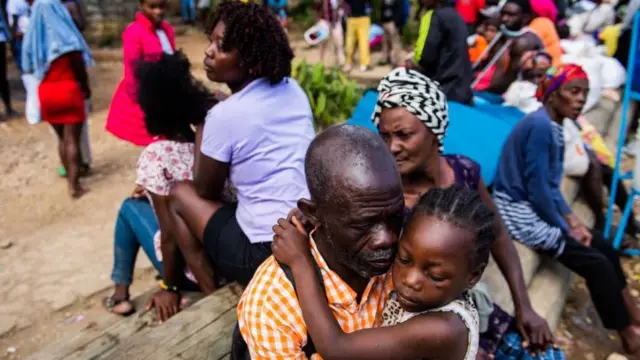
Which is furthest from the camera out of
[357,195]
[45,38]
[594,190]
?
[45,38]

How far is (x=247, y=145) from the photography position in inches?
90.4

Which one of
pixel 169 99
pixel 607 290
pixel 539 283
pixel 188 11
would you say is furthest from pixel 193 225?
pixel 188 11

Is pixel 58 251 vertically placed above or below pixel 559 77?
below

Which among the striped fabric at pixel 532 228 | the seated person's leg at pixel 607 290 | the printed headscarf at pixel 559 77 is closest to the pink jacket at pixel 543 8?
the printed headscarf at pixel 559 77

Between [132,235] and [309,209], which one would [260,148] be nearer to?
[309,209]

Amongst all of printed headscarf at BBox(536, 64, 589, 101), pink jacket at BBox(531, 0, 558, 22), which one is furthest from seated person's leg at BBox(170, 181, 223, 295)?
pink jacket at BBox(531, 0, 558, 22)

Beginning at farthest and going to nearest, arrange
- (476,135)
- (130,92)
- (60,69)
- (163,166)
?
1. (60,69)
2. (476,135)
3. (130,92)
4. (163,166)

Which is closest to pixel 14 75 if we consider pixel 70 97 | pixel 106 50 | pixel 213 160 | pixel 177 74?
pixel 106 50

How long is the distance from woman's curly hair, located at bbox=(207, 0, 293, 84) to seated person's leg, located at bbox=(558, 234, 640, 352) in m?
2.09

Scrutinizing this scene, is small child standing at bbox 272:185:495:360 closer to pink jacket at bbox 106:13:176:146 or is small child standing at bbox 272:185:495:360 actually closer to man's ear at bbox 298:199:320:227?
man's ear at bbox 298:199:320:227

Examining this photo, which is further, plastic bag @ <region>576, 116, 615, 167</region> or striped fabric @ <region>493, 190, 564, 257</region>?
plastic bag @ <region>576, 116, 615, 167</region>

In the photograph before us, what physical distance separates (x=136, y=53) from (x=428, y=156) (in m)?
2.68

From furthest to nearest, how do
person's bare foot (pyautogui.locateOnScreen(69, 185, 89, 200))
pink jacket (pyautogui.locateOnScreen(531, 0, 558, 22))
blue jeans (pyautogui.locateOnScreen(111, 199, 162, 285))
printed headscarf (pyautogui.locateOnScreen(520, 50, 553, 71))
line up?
pink jacket (pyautogui.locateOnScreen(531, 0, 558, 22))
person's bare foot (pyautogui.locateOnScreen(69, 185, 89, 200))
printed headscarf (pyautogui.locateOnScreen(520, 50, 553, 71))
blue jeans (pyautogui.locateOnScreen(111, 199, 162, 285))

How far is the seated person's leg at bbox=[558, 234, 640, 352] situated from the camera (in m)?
3.14
